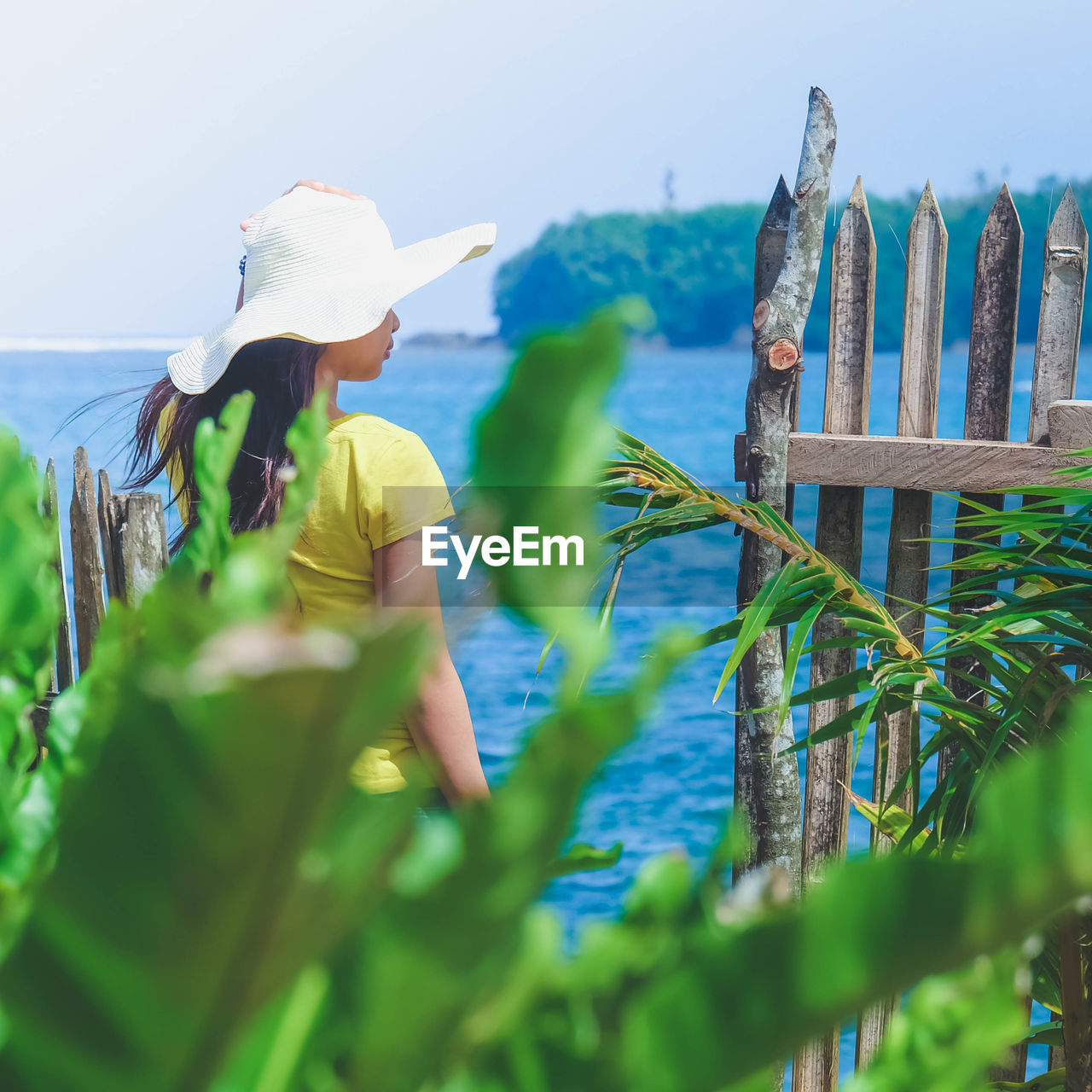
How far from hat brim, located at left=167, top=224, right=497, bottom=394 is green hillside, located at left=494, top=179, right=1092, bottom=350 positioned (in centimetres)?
1186

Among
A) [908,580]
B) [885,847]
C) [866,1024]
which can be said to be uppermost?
[908,580]

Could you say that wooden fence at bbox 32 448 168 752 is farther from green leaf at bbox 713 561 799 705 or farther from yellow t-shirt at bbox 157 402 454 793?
green leaf at bbox 713 561 799 705

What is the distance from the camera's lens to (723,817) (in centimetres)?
26

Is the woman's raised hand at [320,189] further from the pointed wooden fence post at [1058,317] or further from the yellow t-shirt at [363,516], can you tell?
the pointed wooden fence post at [1058,317]

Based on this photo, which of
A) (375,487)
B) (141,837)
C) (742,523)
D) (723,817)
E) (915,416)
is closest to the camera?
(141,837)

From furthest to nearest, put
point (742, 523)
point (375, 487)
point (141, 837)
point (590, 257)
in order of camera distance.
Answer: point (590, 257) → point (742, 523) → point (375, 487) → point (141, 837)

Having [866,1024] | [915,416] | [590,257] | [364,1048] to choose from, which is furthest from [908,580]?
[590,257]

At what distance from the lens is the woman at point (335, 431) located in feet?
4.58

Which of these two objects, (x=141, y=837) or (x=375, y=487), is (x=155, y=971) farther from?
(x=375, y=487)

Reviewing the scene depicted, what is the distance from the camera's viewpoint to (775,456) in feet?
6.81

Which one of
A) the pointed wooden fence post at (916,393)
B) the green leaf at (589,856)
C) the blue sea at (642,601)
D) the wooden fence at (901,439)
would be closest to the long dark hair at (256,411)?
the blue sea at (642,601)

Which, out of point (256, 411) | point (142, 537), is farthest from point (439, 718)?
point (142, 537)

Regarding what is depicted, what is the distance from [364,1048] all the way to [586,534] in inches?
3.1

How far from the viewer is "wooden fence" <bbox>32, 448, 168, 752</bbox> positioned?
6.46 ft
